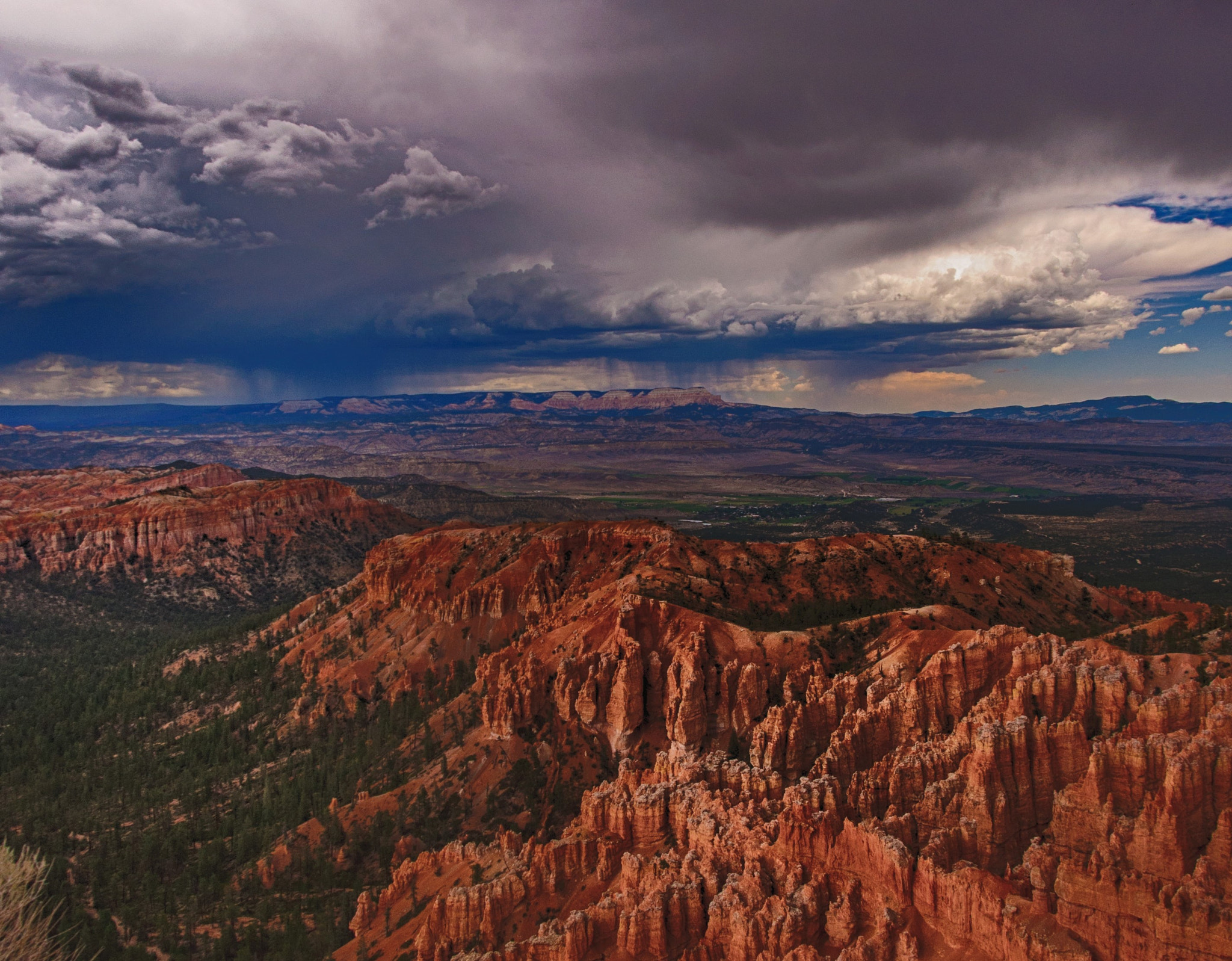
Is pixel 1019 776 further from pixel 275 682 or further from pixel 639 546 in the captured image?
pixel 275 682

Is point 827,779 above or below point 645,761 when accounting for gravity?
above

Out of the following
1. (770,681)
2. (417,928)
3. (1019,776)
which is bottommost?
(417,928)

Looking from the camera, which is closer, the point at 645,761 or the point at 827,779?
the point at 827,779

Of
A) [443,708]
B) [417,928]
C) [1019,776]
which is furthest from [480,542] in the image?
[1019,776]

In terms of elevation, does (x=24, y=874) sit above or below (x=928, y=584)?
below

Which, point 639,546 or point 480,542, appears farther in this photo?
point 480,542

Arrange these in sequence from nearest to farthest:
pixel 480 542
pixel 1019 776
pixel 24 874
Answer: pixel 1019 776, pixel 24 874, pixel 480 542

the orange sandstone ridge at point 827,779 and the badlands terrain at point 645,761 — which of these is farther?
the badlands terrain at point 645,761

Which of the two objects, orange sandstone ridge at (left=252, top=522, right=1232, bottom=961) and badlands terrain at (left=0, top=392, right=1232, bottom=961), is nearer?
orange sandstone ridge at (left=252, top=522, right=1232, bottom=961)
